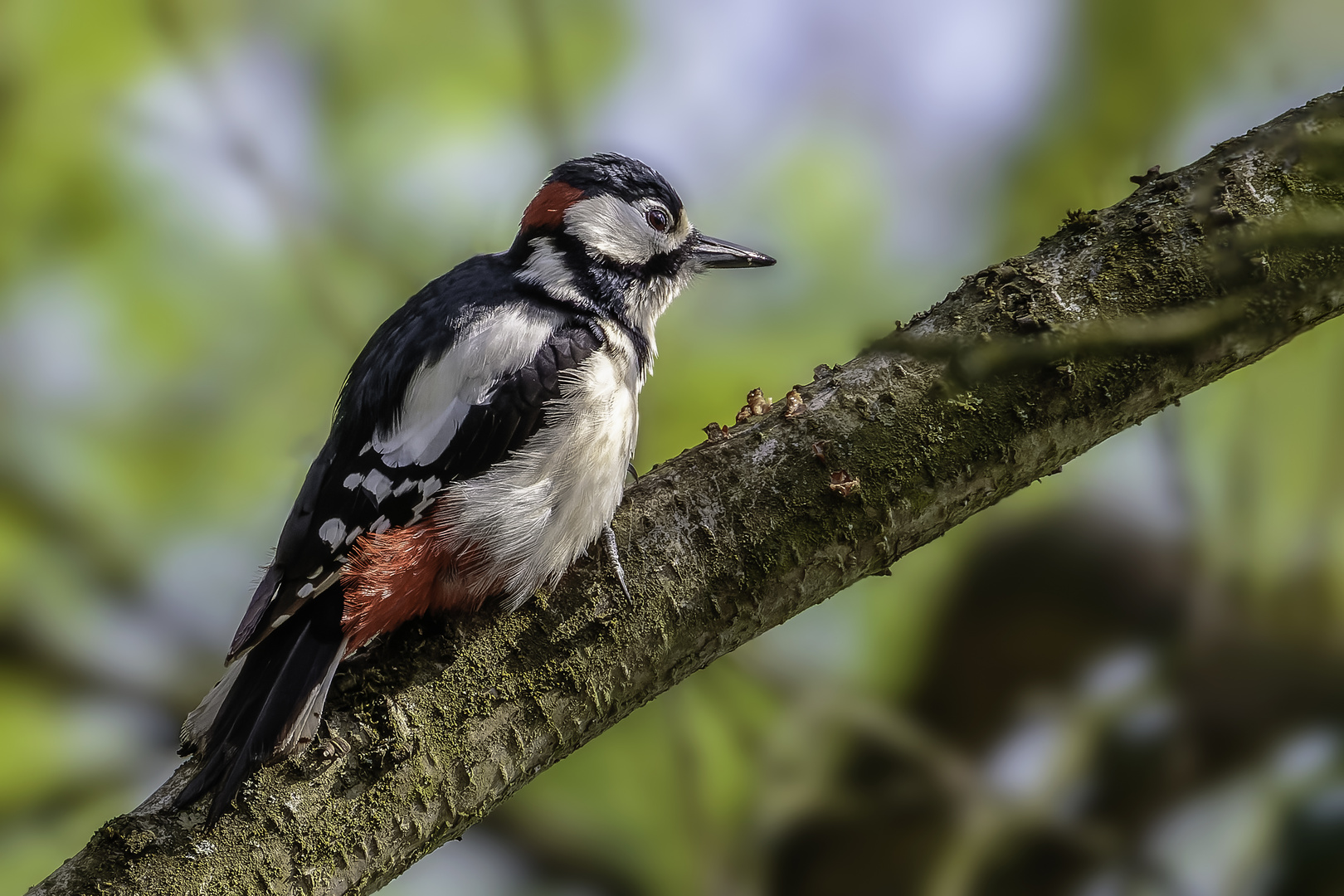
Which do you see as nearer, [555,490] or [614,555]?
[614,555]

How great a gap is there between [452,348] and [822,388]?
590mm

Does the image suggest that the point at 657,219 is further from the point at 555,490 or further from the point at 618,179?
the point at 555,490

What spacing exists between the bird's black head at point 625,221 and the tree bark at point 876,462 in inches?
24.1

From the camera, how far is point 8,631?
9.07 feet

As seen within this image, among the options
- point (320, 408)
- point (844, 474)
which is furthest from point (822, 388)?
point (320, 408)

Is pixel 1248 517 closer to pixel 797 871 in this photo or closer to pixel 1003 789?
pixel 1003 789

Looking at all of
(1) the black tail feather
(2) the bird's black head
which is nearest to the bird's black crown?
(2) the bird's black head

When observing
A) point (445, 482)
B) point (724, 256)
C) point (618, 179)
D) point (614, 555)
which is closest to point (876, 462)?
point (614, 555)

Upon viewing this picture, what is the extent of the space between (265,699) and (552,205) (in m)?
1.09

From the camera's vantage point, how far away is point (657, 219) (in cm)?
190

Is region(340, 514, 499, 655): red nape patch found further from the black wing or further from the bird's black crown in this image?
the bird's black crown

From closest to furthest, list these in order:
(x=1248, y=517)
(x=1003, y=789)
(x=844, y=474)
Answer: (x=844, y=474) < (x=1248, y=517) < (x=1003, y=789)

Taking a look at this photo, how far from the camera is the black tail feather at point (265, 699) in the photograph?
112 centimetres

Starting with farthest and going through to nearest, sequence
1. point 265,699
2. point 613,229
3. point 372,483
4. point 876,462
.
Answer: point 613,229, point 372,483, point 876,462, point 265,699
